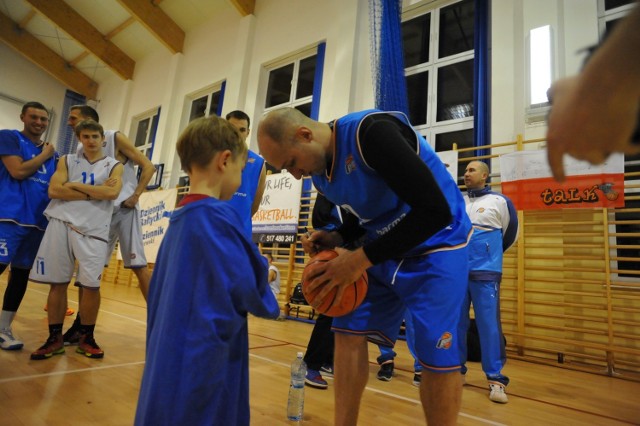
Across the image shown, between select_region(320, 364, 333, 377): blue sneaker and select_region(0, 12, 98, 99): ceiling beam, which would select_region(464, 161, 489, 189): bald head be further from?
select_region(0, 12, 98, 99): ceiling beam

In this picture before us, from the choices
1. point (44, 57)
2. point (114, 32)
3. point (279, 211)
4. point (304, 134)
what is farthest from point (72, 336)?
point (44, 57)

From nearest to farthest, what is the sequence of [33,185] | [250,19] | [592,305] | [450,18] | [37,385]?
[37,385] < [33,185] < [592,305] < [450,18] < [250,19]

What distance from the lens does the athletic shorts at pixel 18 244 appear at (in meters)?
2.60

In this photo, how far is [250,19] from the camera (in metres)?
8.59

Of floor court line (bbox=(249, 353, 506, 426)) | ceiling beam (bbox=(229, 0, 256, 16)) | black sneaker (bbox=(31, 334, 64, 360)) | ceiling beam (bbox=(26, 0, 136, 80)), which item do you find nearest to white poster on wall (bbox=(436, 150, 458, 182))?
floor court line (bbox=(249, 353, 506, 426))

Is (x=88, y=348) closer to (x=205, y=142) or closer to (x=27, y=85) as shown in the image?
(x=205, y=142)

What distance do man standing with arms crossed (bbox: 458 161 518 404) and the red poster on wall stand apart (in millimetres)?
1234

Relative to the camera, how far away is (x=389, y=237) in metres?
1.21

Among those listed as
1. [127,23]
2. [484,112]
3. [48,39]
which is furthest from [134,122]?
[484,112]

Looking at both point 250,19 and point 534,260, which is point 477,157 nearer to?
point 534,260

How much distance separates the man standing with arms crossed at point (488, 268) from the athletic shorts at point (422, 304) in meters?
1.32

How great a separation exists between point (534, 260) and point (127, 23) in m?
11.5

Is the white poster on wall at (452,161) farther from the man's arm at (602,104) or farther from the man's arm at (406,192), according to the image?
the man's arm at (602,104)

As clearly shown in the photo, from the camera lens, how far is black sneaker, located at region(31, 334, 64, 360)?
243 cm
